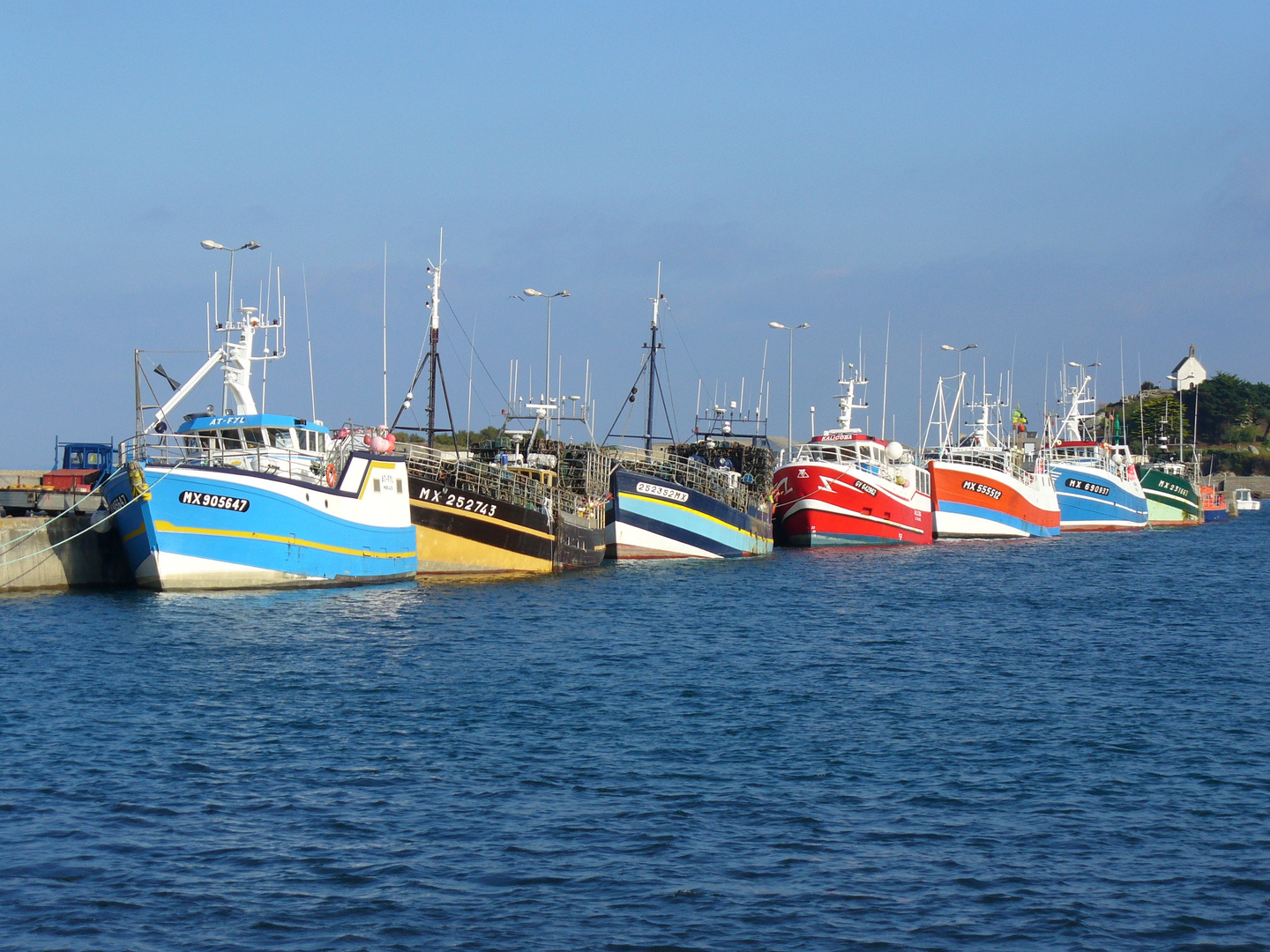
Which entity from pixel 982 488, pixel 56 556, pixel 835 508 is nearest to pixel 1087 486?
pixel 982 488

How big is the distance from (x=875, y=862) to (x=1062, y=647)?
19.9 m

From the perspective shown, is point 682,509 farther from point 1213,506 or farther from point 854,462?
point 1213,506

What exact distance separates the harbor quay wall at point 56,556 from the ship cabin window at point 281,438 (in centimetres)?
586

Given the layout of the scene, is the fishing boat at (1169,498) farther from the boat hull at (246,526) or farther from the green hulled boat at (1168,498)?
the boat hull at (246,526)

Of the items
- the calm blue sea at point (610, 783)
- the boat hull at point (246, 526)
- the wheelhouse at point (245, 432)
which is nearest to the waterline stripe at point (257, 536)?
the boat hull at point (246, 526)

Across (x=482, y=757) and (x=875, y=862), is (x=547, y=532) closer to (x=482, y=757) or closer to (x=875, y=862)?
(x=482, y=757)

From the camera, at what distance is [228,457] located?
126 feet

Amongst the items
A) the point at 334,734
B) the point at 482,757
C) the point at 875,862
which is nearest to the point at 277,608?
the point at 334,734

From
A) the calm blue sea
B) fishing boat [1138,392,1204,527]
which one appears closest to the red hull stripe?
fishing boat [1138,392,1204,527]

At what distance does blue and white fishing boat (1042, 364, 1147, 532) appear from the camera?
88375 millimetres

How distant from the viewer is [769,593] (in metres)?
45.3

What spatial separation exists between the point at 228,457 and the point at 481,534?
1066 centimetres

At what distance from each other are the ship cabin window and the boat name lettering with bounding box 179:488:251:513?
3.90m

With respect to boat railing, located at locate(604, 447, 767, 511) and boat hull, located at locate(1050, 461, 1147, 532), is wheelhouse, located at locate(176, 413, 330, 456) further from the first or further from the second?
boat hull, located at locate(1050, 461, 1147, 532)
